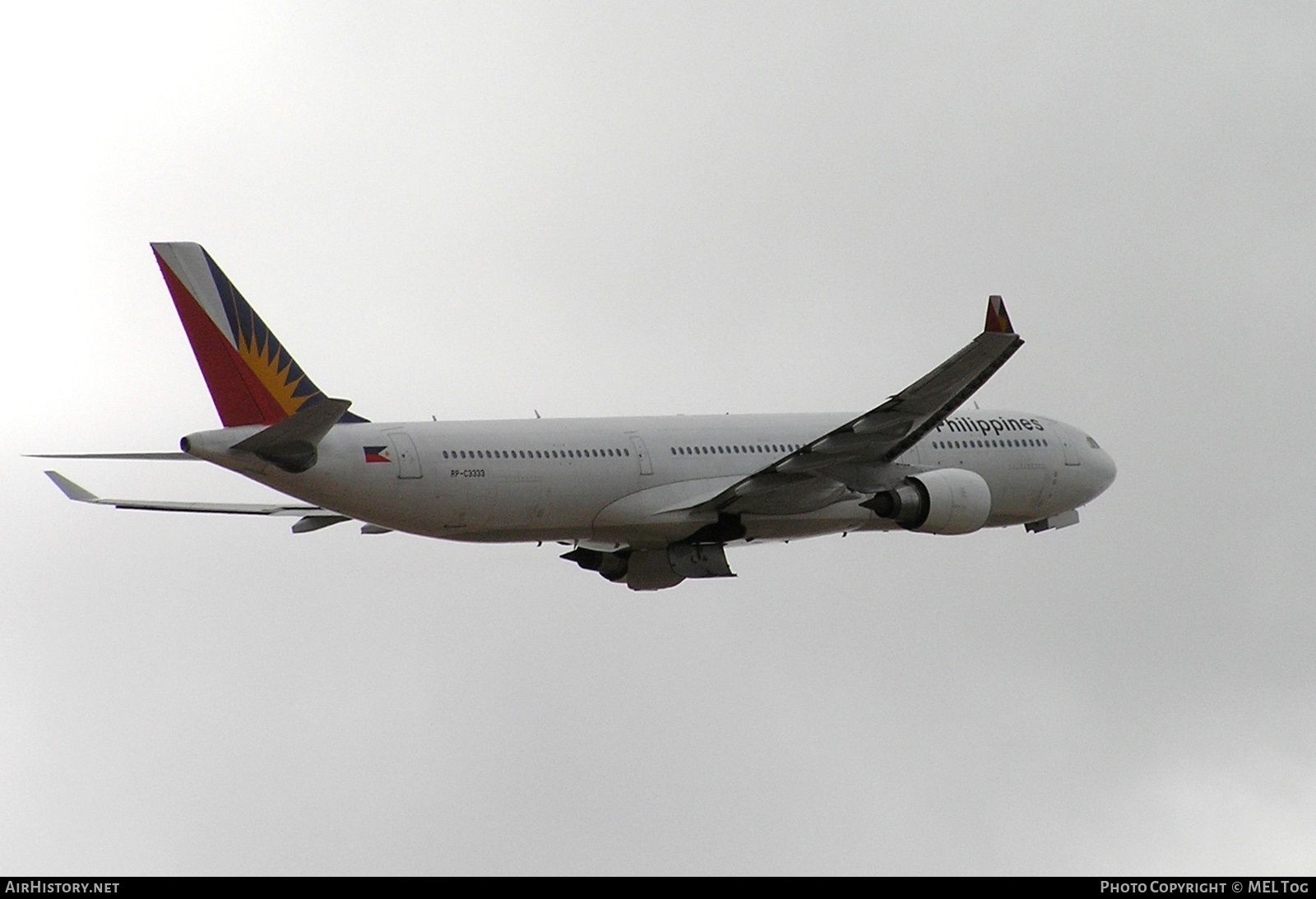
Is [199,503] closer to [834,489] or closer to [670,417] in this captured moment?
[670,417]

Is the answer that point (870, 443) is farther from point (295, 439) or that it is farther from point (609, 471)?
point (295, 439)

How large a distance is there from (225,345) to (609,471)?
9.62 m


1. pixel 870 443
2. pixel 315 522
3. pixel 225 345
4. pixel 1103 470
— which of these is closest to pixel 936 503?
pixel 870 443

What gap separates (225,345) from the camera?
42250 millimetres

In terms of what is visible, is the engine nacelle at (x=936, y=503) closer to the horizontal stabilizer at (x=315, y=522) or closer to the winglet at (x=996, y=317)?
the winglet at (x=996, y=317)

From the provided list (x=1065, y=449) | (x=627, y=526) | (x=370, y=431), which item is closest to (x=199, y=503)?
(x=370, y=431)

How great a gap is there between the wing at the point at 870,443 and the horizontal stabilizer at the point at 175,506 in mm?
10952

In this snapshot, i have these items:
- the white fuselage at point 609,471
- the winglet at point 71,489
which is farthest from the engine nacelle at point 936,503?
the winglet at point 71,489

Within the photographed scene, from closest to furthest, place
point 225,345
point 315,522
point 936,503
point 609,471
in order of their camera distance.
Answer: point 225,345, point 609,471, point 936,503, point 315,522

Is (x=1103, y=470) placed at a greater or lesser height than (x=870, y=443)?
greater

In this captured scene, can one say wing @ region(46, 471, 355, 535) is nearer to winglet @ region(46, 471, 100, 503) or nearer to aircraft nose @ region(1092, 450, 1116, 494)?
winglet @ region(46, 471, 100, 503)

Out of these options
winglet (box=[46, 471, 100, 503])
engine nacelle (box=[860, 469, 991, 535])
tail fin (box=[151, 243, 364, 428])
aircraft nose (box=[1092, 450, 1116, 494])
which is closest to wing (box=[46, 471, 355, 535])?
winglet (box=[46, 471, 100, 503])

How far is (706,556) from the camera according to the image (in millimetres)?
48906
